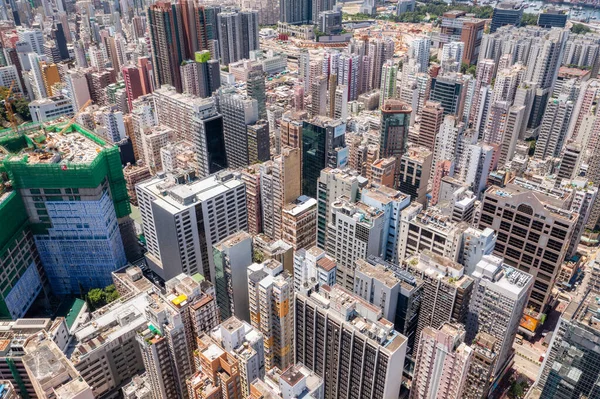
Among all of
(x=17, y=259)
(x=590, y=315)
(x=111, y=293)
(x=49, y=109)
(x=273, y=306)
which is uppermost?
(x=49, y=109)

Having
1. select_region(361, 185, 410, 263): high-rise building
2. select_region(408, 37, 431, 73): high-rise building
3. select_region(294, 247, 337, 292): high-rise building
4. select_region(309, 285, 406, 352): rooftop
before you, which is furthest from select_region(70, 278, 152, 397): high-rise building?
select_region(408, 37, 431, 73): high-rise building

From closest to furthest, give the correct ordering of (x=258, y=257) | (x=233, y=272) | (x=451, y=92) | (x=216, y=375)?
1. (x=216, y=375)
2. (x=233, y=272)
3. (x=258, y=257)
4. (x=451, y=92)

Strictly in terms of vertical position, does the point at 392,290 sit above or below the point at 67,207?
below

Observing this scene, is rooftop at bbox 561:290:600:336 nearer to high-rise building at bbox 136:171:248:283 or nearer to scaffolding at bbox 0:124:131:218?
high-rise building at bbox 136:171:248:283

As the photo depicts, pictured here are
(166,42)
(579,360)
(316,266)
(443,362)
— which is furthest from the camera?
(166,42)

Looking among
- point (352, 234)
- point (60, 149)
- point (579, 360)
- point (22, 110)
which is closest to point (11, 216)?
point (60, 149)

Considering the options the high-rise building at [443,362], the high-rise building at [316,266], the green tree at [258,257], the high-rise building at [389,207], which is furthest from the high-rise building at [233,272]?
the high-rise building at [443,362]

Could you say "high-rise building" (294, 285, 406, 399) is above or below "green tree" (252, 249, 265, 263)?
above

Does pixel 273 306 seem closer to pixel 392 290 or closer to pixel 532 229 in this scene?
pixel 392 290
